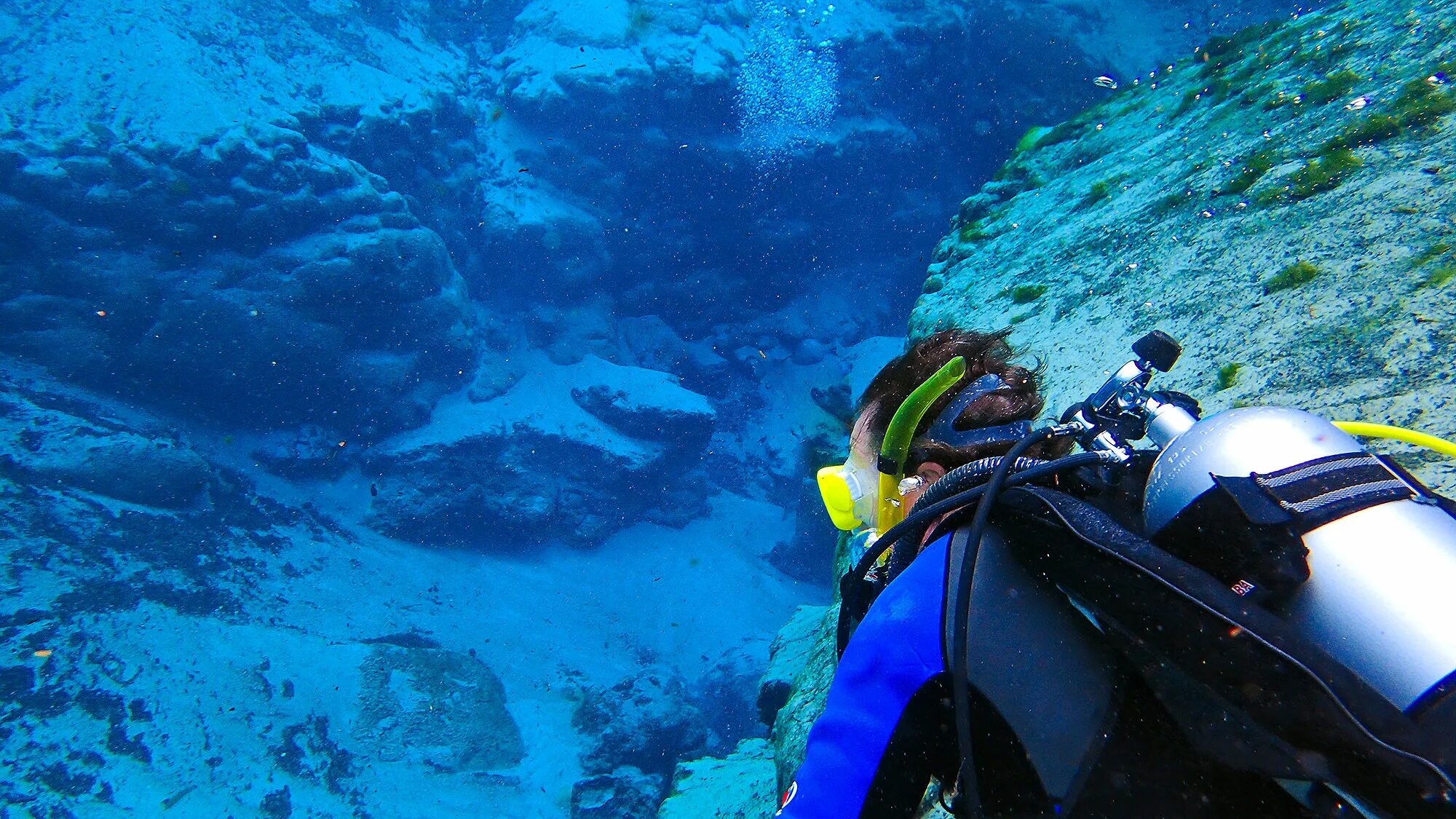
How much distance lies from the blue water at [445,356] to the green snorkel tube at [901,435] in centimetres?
992

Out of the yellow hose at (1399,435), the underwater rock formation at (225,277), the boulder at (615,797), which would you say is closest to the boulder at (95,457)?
the underwater rock formation at (225,277)

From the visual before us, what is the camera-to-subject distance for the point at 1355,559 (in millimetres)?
982

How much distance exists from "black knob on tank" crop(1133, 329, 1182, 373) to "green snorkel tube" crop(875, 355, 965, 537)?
1.48 feet

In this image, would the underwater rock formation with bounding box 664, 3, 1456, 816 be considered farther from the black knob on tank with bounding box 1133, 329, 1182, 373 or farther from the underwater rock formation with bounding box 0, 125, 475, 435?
the underwater rock formation with bounding box 0, 125, 475, 435

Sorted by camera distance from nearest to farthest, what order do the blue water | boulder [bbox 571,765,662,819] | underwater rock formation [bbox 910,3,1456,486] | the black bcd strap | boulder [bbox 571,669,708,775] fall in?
the black bcd strap
underwater rock formation [bbox 910,3,1456,486]
boulder [bbox 571,765,662,819]
the blue water
boulder [bbox 571,669,708,775]

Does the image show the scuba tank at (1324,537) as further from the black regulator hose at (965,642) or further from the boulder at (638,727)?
the boulder at (638,727)

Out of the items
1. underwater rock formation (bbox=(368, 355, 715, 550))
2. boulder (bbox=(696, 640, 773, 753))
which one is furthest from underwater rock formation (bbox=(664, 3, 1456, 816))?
underwater rock formation (bbox=(368, 355, 715, 550))

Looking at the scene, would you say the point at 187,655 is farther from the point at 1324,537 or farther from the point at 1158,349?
the point at 1324,537

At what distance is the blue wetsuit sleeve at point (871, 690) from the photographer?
1133mm

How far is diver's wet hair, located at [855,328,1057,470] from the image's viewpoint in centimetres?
155

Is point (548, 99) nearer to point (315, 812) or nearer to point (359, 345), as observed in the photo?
point (359, 345)

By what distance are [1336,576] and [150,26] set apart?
70.6 feet

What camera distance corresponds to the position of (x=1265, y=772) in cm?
83

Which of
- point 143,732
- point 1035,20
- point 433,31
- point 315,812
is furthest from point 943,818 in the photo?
point 433,31
